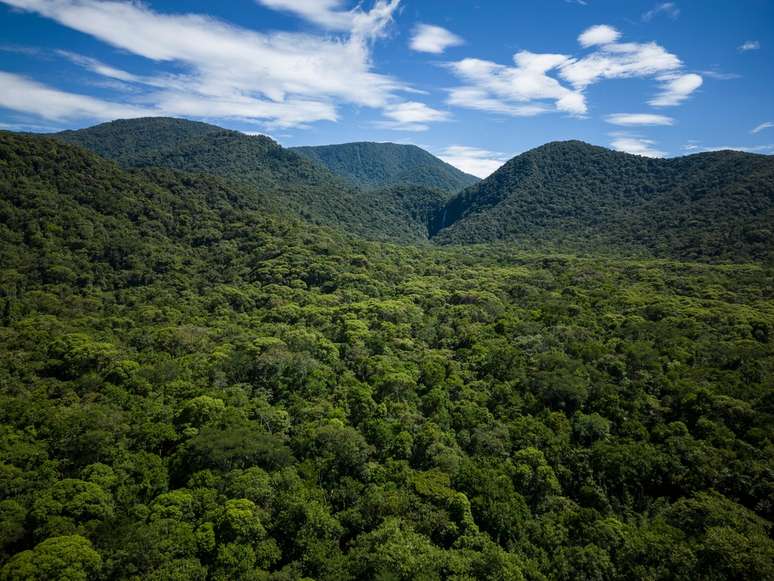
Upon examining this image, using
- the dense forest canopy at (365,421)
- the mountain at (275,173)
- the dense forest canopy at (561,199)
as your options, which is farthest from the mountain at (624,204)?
the dense forest canopy at (365,421)

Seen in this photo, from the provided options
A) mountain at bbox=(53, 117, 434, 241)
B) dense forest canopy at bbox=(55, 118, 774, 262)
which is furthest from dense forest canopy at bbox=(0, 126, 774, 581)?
mountain at bbox=(53, 117, 434, 241)

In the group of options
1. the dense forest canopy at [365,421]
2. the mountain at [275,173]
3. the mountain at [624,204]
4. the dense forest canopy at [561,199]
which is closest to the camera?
the dense forest canopy at [365,421]

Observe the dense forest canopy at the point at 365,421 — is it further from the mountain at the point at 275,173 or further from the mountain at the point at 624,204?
the mountain at the point at 275,173

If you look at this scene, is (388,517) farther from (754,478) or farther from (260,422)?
(754,478)

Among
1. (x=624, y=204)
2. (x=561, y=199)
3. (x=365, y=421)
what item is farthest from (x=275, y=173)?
(x=365, y=421)

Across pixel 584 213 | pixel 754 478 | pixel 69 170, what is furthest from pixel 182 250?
pixel 584 213

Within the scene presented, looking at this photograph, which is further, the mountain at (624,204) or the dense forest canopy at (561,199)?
the dense forest canopy at (561,199)

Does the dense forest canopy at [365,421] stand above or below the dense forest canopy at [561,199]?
below
